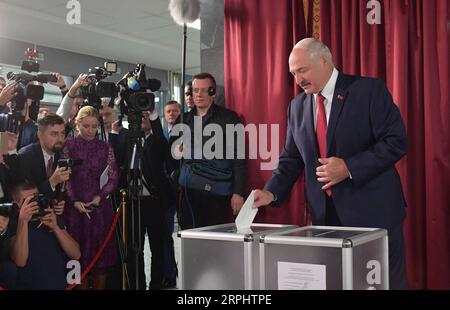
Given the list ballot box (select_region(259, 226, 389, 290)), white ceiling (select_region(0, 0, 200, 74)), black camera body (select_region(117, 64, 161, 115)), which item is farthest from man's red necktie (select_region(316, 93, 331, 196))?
white ceiling (select_region(0, 0, 200, 74))

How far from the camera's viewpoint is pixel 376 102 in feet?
6.09

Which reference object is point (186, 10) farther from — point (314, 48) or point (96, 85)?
point (314, 48)

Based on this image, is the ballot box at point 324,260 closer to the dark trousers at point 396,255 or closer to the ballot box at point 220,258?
the ballot box at point 220,258

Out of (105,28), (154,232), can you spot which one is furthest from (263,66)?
(105,28)

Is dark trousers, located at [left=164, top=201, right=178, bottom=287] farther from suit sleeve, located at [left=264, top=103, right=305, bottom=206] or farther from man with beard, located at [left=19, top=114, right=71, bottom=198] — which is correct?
suit sleeve, located at [left=264, top=103, right=305, bottom=206]

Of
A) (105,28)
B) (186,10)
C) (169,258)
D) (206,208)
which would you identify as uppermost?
(105,28)

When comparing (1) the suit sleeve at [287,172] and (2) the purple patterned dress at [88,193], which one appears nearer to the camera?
(1) the suit sleeve at [287,172]

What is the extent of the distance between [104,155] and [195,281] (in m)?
1.72

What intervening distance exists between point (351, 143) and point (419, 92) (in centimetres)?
62

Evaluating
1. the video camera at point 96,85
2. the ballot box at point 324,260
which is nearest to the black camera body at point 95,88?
the video camera at point 96,85

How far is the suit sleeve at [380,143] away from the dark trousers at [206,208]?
1016 millimetres

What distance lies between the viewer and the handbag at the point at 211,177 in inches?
104

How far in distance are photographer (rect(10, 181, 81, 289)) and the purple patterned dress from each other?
0.12 meters

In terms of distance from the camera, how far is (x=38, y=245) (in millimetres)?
2764
